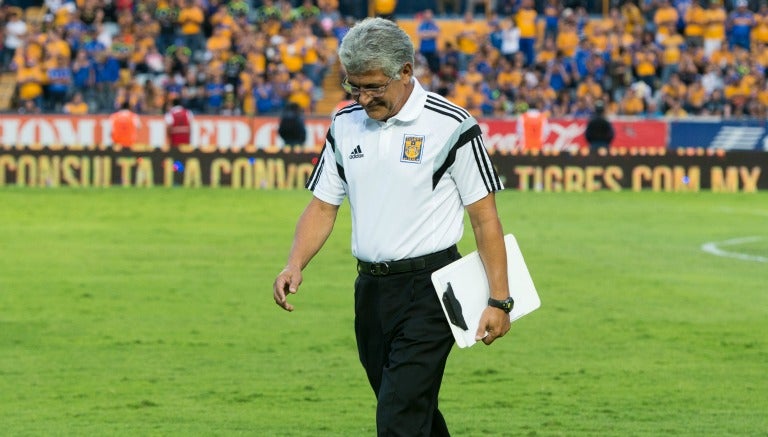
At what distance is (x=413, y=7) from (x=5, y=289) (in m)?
27.7

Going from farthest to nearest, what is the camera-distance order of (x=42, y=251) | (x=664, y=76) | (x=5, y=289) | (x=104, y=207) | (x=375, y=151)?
(x=664, y=76) → (x=104, y=207) → (x=42, y=251) → (x=5, y=289) → (x=375, y=151)

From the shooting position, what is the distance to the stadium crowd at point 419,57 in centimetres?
3691

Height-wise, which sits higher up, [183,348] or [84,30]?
[84,30]

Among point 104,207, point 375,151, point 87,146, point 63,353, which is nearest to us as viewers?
point 375,151

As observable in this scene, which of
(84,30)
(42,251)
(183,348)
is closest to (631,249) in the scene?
(42,251)

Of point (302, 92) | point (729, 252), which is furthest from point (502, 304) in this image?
point (302, 92)

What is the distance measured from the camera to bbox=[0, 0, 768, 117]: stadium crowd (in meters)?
36.9

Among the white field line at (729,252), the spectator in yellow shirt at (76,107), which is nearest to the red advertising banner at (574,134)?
the spectator in yellow shirt at (76,107)

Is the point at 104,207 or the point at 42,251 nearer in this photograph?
the point at 42,251

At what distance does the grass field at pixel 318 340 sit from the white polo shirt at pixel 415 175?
300 cm

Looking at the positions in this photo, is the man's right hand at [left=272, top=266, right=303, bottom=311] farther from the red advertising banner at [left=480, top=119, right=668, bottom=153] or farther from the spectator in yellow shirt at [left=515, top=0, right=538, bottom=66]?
the spectator in yellow shirt at [left=515, top=0, right=538, bottom=66]

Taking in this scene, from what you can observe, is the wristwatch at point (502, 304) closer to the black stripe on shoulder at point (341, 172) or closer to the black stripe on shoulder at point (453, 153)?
the black stripe on shoulder at point (453, 153)

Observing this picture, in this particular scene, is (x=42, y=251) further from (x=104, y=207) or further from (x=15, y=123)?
(x=15, y=123)

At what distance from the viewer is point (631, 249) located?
20109mm
